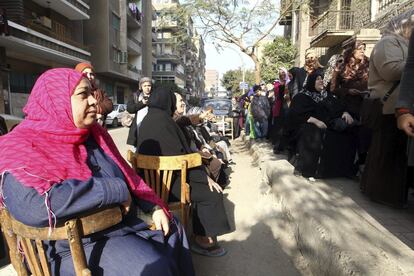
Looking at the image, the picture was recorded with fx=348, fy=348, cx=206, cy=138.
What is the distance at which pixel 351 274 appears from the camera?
2.00 meters

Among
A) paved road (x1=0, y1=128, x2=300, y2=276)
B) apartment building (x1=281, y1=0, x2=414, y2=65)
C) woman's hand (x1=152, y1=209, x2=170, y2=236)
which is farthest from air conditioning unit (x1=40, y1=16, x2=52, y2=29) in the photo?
woman's hand (x1=152, y1=209, x2=170, y2=236)

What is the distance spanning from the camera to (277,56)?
21.7 metres

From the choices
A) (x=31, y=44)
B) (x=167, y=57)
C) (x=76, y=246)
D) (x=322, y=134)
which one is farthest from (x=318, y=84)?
(x=167, y=57)

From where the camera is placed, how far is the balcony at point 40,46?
1586cm

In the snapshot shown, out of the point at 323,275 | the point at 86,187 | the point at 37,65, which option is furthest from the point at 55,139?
the point at 37,65

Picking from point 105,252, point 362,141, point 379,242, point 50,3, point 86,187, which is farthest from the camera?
point 50,3

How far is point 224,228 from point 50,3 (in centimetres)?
2136

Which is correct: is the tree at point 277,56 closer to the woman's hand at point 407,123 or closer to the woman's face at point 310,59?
the woman's face at point 310,59

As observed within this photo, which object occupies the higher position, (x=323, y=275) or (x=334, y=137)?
(x=334, y=137)

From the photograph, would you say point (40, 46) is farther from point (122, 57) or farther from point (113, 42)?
point (122, 57)

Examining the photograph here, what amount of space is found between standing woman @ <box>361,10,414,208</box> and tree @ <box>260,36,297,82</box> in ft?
59.1

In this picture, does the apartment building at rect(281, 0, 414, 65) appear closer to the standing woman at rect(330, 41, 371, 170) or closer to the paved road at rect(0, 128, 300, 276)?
the standing woman at rect(330, 41, 371, 170)

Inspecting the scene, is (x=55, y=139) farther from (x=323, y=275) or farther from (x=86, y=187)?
(x=323, y=275)

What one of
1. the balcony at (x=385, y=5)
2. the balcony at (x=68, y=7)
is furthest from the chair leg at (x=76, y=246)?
the balcony at (x=68, y=7)
